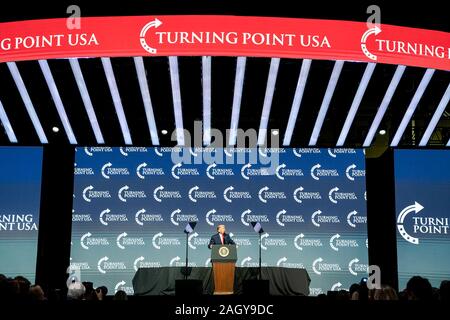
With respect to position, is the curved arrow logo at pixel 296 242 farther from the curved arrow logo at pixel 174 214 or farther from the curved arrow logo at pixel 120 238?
the curved arrow logo at pixel 120 238

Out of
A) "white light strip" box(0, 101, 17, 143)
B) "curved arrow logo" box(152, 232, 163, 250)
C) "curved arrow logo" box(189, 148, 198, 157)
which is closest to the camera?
"white light strip" box(0, 101, 17, 143)

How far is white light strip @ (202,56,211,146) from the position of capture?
9492 mm

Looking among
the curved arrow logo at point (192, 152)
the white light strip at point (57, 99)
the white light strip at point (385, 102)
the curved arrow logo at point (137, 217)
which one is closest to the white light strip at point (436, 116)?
the white light strip at point (385, 102)

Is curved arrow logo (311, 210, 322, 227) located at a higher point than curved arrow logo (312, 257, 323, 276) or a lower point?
higher

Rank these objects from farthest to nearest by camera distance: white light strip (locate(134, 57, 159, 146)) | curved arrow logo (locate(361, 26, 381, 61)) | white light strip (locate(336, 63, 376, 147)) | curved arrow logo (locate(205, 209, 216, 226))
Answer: curved arrow logo (locate(205, 209, 216, 226)), white light strip (locate(336, 63, 376, 147)), white light strip (locate(134, 57, 159, 146)), curved arrow logo (locate(361, 26, 381, 61))

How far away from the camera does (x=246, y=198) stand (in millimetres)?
12586

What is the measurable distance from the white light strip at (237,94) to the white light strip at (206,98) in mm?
439

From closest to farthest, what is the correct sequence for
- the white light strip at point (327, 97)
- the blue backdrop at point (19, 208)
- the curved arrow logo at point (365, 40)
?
the curved arrow logo at point (365, 40) → the white light strip at point (327, 97) → the blue backdrop at point (19, 208)

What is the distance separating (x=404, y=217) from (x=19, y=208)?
7592 millimetres

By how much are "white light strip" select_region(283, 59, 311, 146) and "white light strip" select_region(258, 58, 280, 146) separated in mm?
409

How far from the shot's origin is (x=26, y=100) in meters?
11.0

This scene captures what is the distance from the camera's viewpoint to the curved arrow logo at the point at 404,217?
480 inches

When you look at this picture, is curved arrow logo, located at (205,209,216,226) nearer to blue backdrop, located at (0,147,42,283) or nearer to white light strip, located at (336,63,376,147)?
white light strip, located at (336,63,376,147)

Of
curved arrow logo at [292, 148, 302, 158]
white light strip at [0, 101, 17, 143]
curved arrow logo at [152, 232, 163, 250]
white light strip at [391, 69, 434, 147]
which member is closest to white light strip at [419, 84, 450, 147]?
white light strip at [391, 69, 434, 147]
